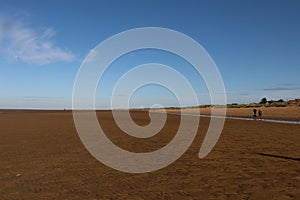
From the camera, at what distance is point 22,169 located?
10242mm

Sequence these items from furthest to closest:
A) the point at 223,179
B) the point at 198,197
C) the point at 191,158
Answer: the point at 191,158
the point at 223,179
the point at 198,197

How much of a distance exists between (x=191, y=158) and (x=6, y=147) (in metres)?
9.95

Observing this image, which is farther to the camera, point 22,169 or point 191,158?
point 191,158

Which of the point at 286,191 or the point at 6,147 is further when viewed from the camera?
the point at 6,147

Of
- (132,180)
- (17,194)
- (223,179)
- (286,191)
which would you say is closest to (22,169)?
(17,194)

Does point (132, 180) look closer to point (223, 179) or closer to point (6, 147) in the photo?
point (223, 179)

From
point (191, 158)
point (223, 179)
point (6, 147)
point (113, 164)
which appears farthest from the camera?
point (6, 147)

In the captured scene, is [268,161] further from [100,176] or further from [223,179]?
[100,176]

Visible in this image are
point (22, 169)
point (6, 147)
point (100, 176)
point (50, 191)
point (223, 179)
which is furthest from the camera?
point (6, 147)

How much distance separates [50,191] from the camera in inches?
304

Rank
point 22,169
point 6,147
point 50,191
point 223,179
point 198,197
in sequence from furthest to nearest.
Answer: point 6,147 < point 22,169 < point 223,179 < point 50,191 < point 198,197

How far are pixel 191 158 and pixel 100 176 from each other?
4568 mm

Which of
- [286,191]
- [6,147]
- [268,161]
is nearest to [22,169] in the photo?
[6,147]

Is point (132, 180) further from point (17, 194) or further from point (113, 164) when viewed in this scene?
point (17, 194)
